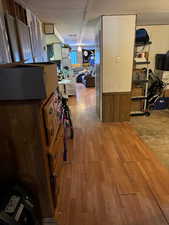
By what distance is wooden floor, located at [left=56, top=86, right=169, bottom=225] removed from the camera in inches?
62.3

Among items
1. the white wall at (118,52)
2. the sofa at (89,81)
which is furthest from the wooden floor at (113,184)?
the sofa at (89,81)

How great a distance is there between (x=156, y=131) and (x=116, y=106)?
100 centimetres

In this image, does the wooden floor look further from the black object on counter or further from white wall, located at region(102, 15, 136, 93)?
the black object on counter

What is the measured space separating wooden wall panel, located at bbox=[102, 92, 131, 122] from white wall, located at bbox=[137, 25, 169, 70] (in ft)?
5.96

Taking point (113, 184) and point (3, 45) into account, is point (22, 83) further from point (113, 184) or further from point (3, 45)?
point (113, 184)

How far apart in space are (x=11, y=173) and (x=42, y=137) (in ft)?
1.51

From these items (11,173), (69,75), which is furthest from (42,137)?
(69,75)

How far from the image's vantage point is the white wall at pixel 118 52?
312 cm

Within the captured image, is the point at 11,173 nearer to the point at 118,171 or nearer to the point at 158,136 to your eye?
the point at 118,171

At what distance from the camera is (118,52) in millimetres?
3318

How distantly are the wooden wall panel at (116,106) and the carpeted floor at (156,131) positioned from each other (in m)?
0.30

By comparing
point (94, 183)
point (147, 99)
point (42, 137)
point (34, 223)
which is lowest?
point (94, 183)

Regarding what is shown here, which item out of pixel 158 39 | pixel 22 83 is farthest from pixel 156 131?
pixel 22 83

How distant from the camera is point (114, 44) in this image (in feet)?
10.7
